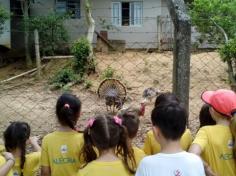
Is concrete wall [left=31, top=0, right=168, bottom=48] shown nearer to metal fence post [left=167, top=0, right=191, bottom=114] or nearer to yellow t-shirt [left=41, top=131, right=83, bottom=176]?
metal fence post [left=167, top=0, right=191, bottom=114]

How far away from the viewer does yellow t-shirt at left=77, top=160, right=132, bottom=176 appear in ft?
7.58

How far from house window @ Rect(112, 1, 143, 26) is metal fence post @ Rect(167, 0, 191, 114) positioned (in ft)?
43.4

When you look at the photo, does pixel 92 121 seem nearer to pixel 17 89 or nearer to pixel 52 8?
pixel 17 89

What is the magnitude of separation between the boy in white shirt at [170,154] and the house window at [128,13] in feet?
47.6

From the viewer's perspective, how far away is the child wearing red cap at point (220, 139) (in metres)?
2.62

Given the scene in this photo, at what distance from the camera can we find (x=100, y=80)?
1196cm

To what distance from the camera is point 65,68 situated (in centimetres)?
1312

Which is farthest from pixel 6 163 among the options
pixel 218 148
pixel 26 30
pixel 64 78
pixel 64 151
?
pixel 26 30

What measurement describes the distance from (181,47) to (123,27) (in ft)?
43.6

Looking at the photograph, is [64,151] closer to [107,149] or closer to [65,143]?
[65,143]

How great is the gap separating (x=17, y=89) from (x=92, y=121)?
32.3ft

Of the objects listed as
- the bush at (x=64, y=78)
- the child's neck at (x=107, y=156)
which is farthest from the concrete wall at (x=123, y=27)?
the child's neck at (x=107, y=156)

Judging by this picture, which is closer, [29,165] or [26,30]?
[29,165]

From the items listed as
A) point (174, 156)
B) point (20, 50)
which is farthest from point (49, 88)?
point (174, 156)
